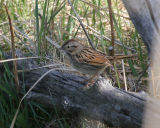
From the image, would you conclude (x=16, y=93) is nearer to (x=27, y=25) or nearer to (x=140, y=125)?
(x=140, y=125)

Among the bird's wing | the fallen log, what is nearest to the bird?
the bird's wing

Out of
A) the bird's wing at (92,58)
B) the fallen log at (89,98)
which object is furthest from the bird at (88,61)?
the fallen log at (89,98)

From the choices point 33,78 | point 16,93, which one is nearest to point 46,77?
point 33,78

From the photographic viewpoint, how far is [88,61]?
3.35 meters

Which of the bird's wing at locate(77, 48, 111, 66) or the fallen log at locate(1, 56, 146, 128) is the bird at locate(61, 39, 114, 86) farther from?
the fallen log at locate(1, 56, 146, 128)

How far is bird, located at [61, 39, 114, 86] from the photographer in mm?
3318

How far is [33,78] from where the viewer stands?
3400mm

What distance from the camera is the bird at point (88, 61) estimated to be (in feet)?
10.9

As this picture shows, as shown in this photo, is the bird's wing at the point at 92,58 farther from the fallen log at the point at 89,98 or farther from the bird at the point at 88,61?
the fallen log at the point at 89,98

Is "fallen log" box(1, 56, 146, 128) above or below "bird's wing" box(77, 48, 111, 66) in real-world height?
below

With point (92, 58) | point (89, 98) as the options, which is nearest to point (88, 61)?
point (92, 58)

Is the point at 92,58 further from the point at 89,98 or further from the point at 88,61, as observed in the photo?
the point at 89,98

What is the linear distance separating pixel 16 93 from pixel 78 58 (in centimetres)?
78

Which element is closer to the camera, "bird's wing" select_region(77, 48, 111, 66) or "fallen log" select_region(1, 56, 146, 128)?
"fallen log" select_region(1, 56, 146, 128)
